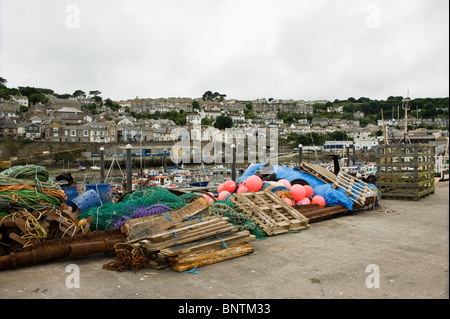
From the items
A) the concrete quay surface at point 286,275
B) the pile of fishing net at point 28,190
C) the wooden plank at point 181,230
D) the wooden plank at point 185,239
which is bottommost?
the concrete quay surface at point 286,275

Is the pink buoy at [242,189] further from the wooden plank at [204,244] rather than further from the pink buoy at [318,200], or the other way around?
the wooden plank at [204,244]

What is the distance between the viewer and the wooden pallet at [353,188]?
9498 millimetres

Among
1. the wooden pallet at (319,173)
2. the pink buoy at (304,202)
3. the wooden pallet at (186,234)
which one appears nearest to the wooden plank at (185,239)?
the wooden pallet at (186,234)

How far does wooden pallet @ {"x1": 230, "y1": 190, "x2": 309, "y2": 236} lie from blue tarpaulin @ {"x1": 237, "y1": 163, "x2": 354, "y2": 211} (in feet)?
6.47

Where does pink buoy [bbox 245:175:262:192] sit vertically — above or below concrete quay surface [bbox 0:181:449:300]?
above

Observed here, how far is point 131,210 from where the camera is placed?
6.64m

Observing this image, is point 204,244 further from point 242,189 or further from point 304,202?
point 304,202

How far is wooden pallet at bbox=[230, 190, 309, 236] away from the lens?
720 centimetres

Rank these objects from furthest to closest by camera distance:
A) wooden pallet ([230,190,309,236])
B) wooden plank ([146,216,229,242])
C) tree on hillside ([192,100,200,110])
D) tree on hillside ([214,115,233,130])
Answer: tree on hillside ([192,100,200,110]) < tree on hillside ([214,115,233,130]) < wooden pallet ([230,190,309,236]) < wooden plank ([146,216,229,242])

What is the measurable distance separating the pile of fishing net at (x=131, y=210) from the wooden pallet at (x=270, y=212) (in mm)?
1546

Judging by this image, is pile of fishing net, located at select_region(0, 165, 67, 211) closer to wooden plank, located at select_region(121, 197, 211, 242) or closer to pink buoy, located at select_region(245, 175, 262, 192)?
wooden plank, located at select_region(121, 197, 211, 242)

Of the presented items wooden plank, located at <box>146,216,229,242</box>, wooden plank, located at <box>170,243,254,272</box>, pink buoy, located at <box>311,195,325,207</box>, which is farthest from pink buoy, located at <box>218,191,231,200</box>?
A: wooden plank, located at <box>170,243,254,272</box>
